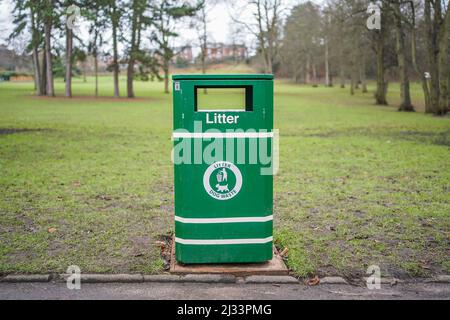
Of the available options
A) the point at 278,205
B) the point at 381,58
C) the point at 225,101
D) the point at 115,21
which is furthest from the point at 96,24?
the point at 278,205

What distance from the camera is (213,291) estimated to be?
4.05 m

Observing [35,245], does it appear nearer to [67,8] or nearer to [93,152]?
[93,152]

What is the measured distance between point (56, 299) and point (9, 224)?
8.04ft

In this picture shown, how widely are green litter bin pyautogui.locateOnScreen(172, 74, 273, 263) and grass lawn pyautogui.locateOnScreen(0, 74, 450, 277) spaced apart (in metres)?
0.44

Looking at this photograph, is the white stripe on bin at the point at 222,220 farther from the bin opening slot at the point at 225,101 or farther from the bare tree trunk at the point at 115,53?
the bare tree trunk at the point at 115,53

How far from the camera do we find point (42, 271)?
444 centimetres

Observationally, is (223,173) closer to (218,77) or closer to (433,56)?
(218,77)

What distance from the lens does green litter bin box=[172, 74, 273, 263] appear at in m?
4.29

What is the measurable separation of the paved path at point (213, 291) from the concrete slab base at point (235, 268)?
22 cm

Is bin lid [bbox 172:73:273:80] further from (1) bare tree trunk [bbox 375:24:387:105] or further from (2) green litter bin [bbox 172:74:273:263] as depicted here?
(1) bare tree trunk [bbox 375:24:387:105]

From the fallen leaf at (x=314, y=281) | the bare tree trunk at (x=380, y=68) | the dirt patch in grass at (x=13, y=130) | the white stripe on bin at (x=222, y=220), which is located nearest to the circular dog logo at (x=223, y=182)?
the white stripe on bin at (x=222, y=220)

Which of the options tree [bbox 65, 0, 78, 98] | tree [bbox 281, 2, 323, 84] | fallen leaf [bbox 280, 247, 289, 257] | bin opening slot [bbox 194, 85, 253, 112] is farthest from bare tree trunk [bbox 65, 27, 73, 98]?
fallen leaf [bbox 280, 247, 289, 257]

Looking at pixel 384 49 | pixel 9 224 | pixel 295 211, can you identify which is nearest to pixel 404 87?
pixel 384 49

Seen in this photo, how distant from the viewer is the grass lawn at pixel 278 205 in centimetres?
484
